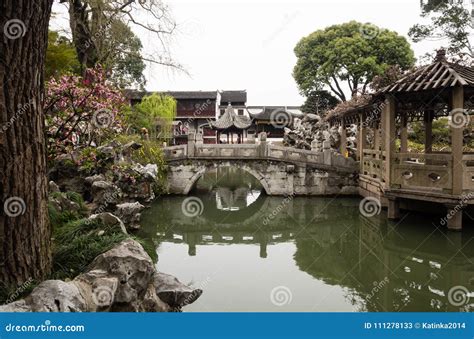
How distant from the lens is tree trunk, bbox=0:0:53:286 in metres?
2.91

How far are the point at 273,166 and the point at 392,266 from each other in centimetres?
782

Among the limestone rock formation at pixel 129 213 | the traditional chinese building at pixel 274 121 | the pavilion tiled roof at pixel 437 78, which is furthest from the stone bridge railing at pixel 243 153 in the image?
the traditional chinese building at pixel 274 121

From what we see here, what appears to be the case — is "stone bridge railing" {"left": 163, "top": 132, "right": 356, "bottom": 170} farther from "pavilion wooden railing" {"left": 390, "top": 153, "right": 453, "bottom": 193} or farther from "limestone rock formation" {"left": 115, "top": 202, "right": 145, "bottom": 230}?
"limestone rock formation" {"left": 115, "top": 202, "right": 145, "bottom": 230}

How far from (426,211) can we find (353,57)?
15572 millimetres

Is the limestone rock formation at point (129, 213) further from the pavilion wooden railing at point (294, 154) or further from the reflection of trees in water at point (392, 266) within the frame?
the pavilion wooden railing at point (294, 154)

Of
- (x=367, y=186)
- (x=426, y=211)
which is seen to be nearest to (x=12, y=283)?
(x=426, y=211)

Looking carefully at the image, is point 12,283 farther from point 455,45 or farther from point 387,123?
point 455,45

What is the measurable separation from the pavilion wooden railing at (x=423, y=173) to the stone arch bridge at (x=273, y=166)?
4.40 m

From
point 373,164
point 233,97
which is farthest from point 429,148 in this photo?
point 233,97

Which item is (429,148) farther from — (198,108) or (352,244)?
(198,108)

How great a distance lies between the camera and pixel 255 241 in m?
9.66

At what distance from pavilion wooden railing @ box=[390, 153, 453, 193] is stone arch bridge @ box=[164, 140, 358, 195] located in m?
4.40

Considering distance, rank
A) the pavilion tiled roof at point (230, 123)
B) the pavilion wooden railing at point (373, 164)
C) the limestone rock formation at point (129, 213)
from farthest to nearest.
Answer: the pavilion tiled roof at point (230, 123), the pavilion wooden railing at point (373, 164), the limestone rock formation at point (129, 213)

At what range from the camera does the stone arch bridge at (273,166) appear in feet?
46.2
